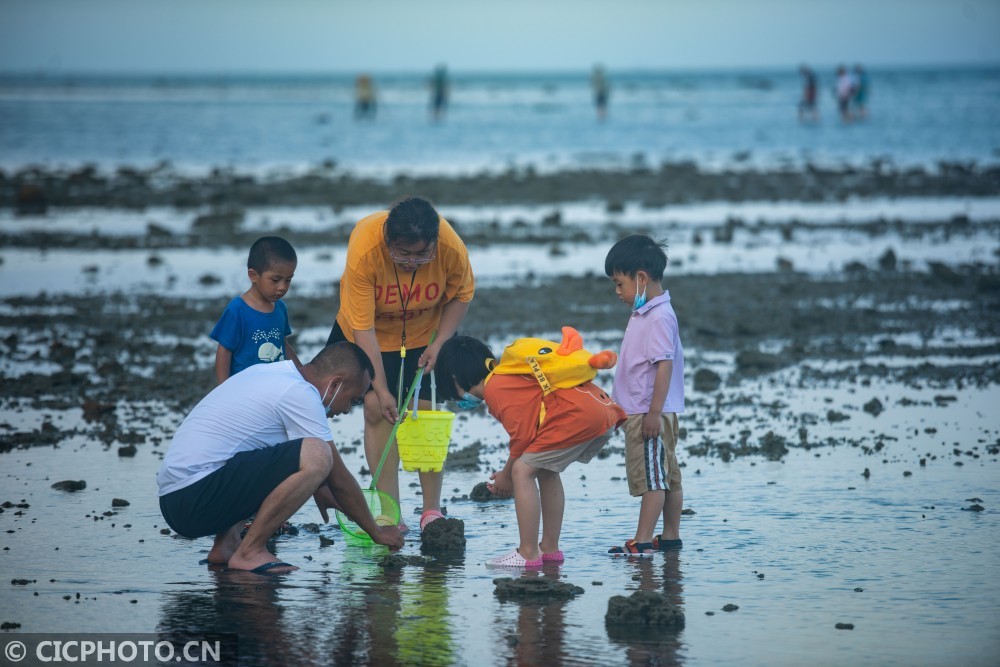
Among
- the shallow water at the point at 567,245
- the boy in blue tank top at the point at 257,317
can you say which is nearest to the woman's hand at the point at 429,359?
the boy in blue tank top at the point at 257,317

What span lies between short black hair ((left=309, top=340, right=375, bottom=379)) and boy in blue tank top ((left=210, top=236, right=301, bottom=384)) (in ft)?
2.26

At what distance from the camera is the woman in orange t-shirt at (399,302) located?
5.98 meters

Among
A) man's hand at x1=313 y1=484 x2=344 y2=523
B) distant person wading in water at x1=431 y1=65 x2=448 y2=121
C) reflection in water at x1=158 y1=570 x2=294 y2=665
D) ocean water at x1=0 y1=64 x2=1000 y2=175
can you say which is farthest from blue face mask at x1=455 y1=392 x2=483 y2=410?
distant person wading in water at x1=431 y1=65 x2=448 y2=121

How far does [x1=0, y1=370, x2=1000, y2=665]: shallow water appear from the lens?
480cm

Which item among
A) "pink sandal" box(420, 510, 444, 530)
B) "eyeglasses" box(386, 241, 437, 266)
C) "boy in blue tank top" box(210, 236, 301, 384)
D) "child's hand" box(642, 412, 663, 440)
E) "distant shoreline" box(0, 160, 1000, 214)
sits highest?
"distant shoreline" box(0, 160, 1000, 214)

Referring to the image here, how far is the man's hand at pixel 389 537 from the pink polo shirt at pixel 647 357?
4.10ft

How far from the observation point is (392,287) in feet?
20.6

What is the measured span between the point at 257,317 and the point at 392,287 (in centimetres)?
74

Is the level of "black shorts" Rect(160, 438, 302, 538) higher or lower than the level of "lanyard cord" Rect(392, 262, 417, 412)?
lower

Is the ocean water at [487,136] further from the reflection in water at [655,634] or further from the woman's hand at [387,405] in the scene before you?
the reflection in water at [655,634]

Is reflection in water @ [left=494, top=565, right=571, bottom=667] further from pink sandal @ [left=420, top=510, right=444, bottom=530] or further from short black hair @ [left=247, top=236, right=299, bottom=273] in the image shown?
short black hair @ [left=247, top=236, right=299, bottom=273]

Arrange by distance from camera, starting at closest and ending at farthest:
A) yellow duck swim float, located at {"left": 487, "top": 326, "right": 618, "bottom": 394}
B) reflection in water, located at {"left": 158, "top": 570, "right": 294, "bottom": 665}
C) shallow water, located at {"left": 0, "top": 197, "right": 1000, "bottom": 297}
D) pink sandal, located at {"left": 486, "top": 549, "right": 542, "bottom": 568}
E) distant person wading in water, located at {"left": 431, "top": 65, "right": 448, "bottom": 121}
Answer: reflection in water, located at {"left": 158, "top": 570, "right": 294, "bottom": 665} < yellow duck swim float, located at {"left": 487, "top": 326, "right": 618, "bottom": 394} < pink sandal, located at {"left": 486, "top": 549, "right": 542, "bottom": 568} < shallow water, located at {"left": 0, "top": 197, "right": 1000, "bottom": 297} < distant person wading in water, located at {"left": 431, "top": 65, "right": 448, "bottom": 121}

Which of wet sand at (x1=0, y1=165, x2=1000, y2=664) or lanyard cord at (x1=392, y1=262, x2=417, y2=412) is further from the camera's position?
lanyard cord at (x1=392, y1=262, x2=417, y2=412)

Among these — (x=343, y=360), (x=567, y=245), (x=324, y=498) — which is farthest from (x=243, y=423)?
(x=567, y=245)
